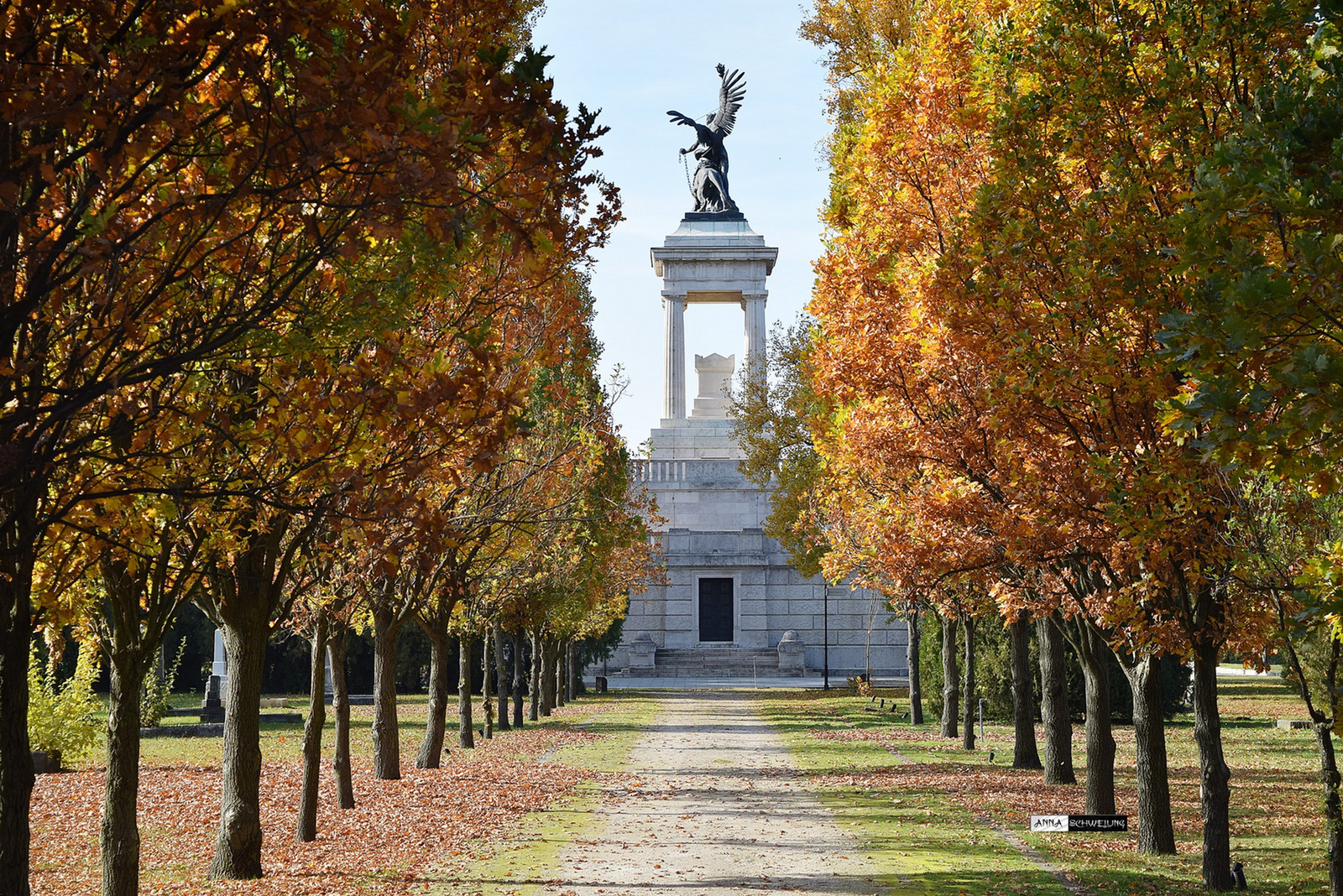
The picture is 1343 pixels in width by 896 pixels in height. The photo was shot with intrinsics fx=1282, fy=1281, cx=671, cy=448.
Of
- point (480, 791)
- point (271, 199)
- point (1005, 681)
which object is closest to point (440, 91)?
point (271, 199)

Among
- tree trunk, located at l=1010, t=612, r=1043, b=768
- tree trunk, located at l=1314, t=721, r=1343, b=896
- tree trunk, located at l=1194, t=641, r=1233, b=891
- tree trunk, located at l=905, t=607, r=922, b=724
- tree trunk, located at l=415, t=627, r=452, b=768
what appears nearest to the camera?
tree trunk, located at l=1314, t=721, r=1343, b=896

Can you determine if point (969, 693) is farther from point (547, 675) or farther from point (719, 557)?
point (719, 557)

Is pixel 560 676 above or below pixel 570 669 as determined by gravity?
below

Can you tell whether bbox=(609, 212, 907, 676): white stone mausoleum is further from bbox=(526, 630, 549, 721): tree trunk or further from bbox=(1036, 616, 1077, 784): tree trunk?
bbox=(1036, 616, 1077, 784): tree trunk

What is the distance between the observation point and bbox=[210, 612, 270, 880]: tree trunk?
11727mm

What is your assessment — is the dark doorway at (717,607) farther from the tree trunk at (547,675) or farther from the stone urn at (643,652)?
the tree trunk at (547,675)

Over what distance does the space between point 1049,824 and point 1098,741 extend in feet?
4.51

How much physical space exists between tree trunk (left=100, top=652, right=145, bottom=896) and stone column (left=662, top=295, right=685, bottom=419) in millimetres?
44471

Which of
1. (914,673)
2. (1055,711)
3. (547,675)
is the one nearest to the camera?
(1055,711)

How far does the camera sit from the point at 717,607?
174 feet

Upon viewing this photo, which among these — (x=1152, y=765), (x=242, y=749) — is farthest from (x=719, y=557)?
(x=242, y=749)

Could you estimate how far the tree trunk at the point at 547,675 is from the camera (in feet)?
120

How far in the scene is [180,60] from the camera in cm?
475

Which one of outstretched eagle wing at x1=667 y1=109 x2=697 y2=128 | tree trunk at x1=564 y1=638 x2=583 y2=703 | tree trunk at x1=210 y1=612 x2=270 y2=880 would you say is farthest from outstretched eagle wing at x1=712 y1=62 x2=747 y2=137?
tree trunk at x1=210 y1=612 x2=270 y2=880
